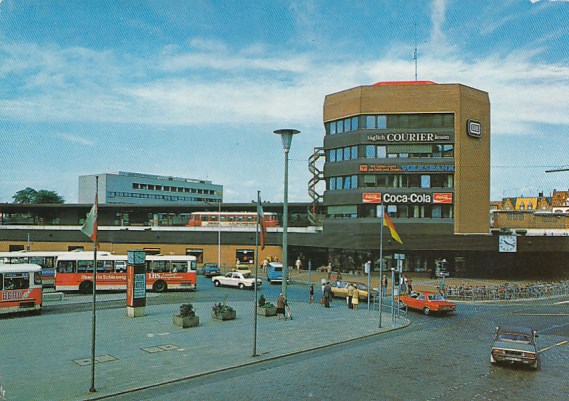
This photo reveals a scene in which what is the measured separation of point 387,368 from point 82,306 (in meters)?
21.7

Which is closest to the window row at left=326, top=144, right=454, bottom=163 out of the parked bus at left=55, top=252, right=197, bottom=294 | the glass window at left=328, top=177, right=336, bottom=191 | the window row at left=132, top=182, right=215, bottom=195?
the glass window at left=328, top=177, right=336, bottom=191

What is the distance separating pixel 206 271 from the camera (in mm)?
57156

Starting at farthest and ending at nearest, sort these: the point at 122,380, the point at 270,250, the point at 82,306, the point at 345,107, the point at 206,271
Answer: the point at 270,250
the point at 345,107
the point at 206,271
the point at 82,306
the point at 122,380

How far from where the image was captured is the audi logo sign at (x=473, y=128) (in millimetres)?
59094

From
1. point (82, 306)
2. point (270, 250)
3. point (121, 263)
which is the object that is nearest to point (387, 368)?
point (82, 306)

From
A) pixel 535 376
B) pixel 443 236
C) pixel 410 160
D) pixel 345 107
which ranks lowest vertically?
pixel 535 376

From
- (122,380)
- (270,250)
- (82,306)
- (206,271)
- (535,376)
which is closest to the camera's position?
(122,380)

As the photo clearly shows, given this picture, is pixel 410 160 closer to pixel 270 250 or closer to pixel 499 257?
pixel 499 257

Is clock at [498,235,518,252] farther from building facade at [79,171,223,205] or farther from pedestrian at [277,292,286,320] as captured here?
building facade at [79,171,223,205]

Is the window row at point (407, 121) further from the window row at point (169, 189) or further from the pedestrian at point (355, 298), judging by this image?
the window row at point (169, 189)

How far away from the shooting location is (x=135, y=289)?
93.8ft

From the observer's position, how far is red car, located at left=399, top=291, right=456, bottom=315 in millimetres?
32312

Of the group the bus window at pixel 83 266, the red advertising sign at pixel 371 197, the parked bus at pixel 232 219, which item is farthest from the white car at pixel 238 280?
the parked bus at pixel 232 219

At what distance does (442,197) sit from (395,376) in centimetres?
4365
